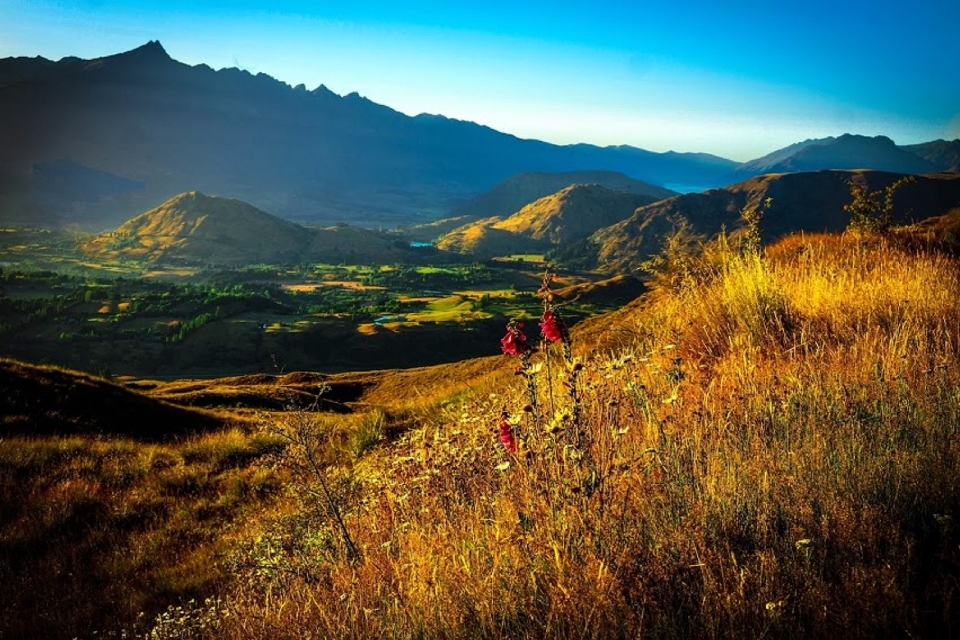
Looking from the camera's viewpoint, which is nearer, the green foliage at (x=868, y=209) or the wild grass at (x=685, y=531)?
the wild grass at (x=685, y=531)

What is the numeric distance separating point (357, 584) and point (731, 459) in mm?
2630

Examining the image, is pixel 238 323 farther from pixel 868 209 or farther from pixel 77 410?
pixel 868 209

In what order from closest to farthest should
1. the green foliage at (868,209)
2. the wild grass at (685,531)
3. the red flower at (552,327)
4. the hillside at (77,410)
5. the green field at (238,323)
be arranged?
the wild grass at (685,531), the red flower at (552,327), the hillside at (77,410), the green foliage at (868,209), the green field at (238,323)

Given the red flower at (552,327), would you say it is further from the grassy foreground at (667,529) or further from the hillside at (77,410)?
the hillside at (77,410)

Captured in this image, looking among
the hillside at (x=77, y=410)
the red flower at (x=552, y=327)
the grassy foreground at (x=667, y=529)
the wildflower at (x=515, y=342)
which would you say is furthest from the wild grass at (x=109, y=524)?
the red flower at (x=552, y=327)

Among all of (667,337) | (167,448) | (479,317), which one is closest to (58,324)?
(479,317)

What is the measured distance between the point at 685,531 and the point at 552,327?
63.7 inches

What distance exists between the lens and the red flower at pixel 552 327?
400 cm

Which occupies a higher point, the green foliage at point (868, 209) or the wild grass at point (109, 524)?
the green foliage at point (868, 209)

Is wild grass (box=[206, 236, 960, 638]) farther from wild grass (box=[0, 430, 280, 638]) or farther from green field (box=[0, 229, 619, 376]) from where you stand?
green field (box=[0, 229, 619, 376])

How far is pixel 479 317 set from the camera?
11262 centimetres

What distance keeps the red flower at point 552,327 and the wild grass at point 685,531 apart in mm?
638

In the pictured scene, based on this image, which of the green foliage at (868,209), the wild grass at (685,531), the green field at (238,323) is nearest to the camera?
the wild grass at (685,531)

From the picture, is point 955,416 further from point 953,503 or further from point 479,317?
point 479,317
